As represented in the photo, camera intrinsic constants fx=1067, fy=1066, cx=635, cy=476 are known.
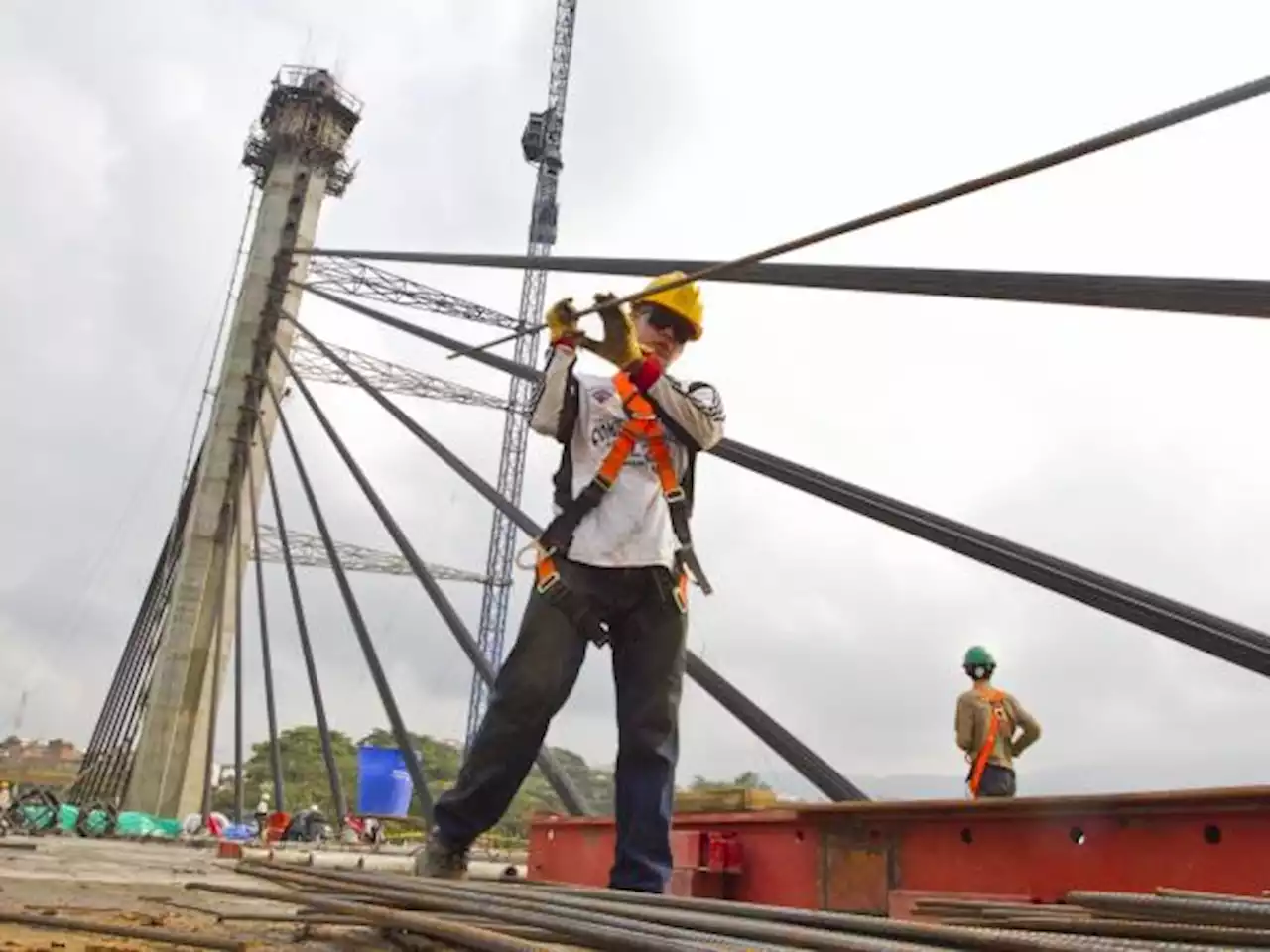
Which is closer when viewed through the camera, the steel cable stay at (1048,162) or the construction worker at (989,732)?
the steel cable stay at (1048,162)

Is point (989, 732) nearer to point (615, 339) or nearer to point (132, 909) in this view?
point (615, 339)

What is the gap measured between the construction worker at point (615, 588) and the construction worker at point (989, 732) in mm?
2528

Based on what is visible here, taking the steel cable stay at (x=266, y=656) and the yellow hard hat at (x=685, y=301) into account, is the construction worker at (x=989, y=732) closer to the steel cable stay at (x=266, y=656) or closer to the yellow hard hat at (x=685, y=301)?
the yellow hard hat at (x=685, y=301)

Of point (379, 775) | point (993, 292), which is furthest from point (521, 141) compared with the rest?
point (993, 292)

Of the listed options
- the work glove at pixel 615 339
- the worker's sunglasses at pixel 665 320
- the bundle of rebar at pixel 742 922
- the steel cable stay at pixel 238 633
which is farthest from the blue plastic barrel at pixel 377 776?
the bundle of rebar at pixel 742 922

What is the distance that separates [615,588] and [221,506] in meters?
7.95

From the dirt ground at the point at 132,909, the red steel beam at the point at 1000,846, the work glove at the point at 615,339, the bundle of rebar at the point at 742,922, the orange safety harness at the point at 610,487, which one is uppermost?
the work glove at the point at 615,339

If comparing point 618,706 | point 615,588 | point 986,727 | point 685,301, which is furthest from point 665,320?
point 986,727

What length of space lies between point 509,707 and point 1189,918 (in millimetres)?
1829

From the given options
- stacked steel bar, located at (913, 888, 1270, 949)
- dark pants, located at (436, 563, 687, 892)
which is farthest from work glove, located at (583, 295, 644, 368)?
stacked steel bar, located at (913, 888, 1270, 949)

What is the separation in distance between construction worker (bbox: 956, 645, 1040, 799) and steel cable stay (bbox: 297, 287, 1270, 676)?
6.18ft

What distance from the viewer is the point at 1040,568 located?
118 inches

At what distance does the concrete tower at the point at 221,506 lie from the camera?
374 inches

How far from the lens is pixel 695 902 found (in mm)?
1712
